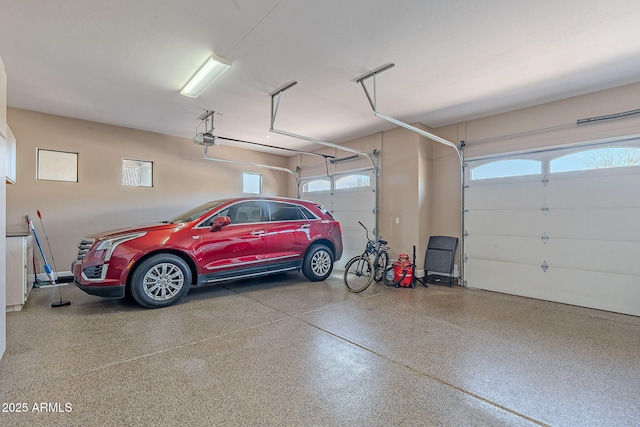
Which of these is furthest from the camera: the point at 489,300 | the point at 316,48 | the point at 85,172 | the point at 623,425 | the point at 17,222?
the point at 85,172

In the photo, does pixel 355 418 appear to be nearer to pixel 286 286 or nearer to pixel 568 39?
pixel 286 286

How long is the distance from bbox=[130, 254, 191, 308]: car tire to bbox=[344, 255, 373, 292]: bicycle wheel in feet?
8.10

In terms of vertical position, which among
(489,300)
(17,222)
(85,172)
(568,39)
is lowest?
(489,300)

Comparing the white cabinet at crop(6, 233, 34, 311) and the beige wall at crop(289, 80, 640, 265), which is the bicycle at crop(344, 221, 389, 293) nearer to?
the beige wall at crop(289, 80, 640, 265)

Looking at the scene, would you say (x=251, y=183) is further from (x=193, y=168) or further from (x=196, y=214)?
(x=196, y=214)

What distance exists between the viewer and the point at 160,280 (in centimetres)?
387

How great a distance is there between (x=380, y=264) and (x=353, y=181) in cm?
226

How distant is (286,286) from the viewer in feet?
16.7

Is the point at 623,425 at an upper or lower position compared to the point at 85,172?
lower

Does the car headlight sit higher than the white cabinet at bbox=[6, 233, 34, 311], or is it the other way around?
the car headlight

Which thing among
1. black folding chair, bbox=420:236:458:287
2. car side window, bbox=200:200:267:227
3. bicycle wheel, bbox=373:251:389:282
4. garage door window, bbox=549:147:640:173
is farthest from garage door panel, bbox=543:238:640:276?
car side window, bbox=200:200:267:227

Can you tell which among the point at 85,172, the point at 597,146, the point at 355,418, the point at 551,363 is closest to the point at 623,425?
the point at 551,363

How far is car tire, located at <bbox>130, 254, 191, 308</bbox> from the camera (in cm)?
373

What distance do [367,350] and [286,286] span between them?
8.65ft
